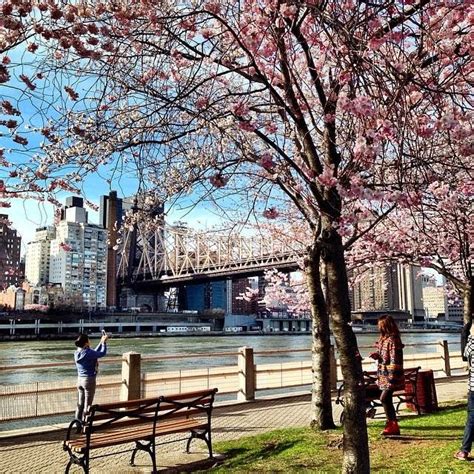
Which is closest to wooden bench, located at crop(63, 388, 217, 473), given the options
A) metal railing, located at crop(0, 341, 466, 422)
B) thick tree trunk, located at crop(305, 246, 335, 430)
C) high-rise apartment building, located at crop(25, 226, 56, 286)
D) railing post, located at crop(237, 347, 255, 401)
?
thick tree trunk, located at crop(305, 246, 335, 430)

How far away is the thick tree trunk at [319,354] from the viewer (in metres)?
7.71

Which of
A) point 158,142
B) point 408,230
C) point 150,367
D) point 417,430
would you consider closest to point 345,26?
point 158,142

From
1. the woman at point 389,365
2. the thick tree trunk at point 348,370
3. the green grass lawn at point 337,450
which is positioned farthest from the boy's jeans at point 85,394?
the thick tree trunk at point 348,370

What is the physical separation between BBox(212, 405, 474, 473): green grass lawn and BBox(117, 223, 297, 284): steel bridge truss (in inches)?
133

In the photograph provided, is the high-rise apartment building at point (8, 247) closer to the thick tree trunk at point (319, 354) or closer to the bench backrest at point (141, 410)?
the bench backrest at point (141, 410)

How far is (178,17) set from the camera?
5.20 metres

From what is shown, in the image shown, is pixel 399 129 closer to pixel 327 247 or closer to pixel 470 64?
pixel 327 247

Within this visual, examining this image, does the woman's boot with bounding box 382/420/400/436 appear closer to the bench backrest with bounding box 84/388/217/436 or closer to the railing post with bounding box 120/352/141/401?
the bench backrest with bounding box 84/388/217/436

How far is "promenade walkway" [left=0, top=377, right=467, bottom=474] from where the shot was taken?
20.7ft

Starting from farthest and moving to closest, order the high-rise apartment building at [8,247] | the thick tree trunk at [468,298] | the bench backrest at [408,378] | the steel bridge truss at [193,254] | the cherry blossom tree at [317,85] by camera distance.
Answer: the steel bridge truss at [193,254] → the thick tree trunk at [468,298] → the bench backrest at [408,378] → the high-rise apartment building at [8,247] → the cherry blossom tree at [317,85]

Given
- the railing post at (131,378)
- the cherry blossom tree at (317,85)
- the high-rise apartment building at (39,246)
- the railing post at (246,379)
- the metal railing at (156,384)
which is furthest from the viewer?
the railing post at (246,379)

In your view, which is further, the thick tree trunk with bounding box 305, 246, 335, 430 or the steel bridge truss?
the steel bridge truss

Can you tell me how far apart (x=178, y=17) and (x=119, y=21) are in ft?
1.89

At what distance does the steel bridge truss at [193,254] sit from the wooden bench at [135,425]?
118 inches
